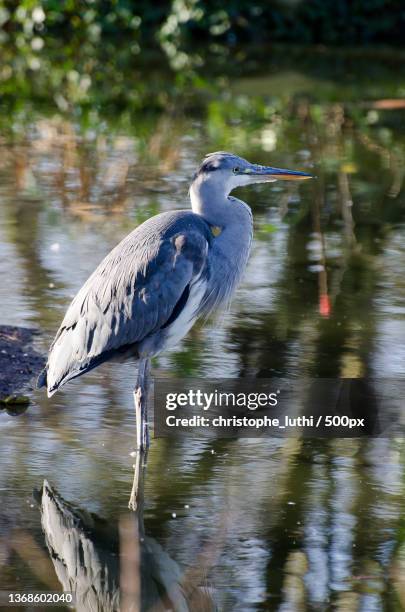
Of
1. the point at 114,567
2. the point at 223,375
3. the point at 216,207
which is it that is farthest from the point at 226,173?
the point at 114,567

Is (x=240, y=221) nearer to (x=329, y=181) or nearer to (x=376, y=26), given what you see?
(x=329, y=181)

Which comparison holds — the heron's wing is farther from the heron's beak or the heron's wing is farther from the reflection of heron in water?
the reflection of heron in water

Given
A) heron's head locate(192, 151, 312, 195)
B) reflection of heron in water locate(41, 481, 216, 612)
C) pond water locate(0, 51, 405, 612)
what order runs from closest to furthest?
reflection of heron in water locate(41, 481, 216, 612) < pond water locate(0, 51, 405, 612) < heron's head locate(192, 151, 312, 195)

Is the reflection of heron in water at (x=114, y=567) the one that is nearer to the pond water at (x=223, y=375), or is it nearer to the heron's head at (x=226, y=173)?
the pond water at (x=223, y=375)

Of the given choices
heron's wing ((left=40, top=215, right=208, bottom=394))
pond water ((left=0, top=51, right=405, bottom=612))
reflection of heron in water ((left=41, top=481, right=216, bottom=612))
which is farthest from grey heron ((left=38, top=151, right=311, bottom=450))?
reflection of heron in water ((left=41, top=481, right=216, bottom=612))

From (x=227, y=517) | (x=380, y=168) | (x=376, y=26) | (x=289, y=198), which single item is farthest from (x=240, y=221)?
(x=376, y=26)

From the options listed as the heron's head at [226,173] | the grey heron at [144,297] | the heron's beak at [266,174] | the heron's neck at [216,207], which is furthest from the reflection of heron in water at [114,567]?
the heron's beak at [266,174]

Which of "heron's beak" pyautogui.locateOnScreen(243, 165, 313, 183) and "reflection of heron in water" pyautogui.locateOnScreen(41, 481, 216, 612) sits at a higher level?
"heron's beak" pyautogui.locateOnScreen(243, 165, 313, 183)

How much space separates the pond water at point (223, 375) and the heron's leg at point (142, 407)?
83 mm

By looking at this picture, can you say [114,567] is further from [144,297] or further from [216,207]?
[216,207]

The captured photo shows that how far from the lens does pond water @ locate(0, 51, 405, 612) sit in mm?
4438

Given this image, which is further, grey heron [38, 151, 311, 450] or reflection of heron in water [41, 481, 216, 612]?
grey heron [38, 151, 311, 450]

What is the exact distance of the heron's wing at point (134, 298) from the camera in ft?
18.0

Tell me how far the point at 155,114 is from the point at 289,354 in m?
8.09
